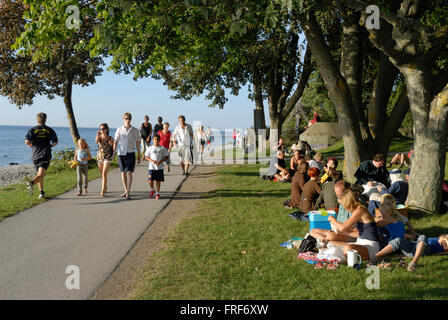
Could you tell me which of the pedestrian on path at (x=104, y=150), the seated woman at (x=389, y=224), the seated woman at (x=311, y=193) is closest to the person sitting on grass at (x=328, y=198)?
the seated woman at (x=311, y=193)

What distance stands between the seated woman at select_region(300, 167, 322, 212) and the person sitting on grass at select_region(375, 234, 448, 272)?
2.56 meters

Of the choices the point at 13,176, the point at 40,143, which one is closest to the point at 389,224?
the point at 40,143

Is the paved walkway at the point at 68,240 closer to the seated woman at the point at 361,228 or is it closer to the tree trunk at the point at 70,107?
the seated woman at the point at 361,228

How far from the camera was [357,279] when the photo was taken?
484 centimetres

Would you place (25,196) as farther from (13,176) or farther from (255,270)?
(13,176)

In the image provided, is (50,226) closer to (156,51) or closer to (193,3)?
(193,3)

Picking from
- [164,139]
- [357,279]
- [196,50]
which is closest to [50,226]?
[357,279]

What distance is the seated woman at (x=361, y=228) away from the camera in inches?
216

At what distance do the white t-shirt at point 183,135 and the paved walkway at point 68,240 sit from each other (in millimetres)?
3569

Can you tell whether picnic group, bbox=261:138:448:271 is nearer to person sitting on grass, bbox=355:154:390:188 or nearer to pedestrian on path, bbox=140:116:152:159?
person sitting on grass, bbox=355:154:390:188

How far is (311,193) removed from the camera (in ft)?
27.1

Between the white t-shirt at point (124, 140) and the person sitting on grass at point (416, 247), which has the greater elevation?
the white t-shirt at point (124, 140)
